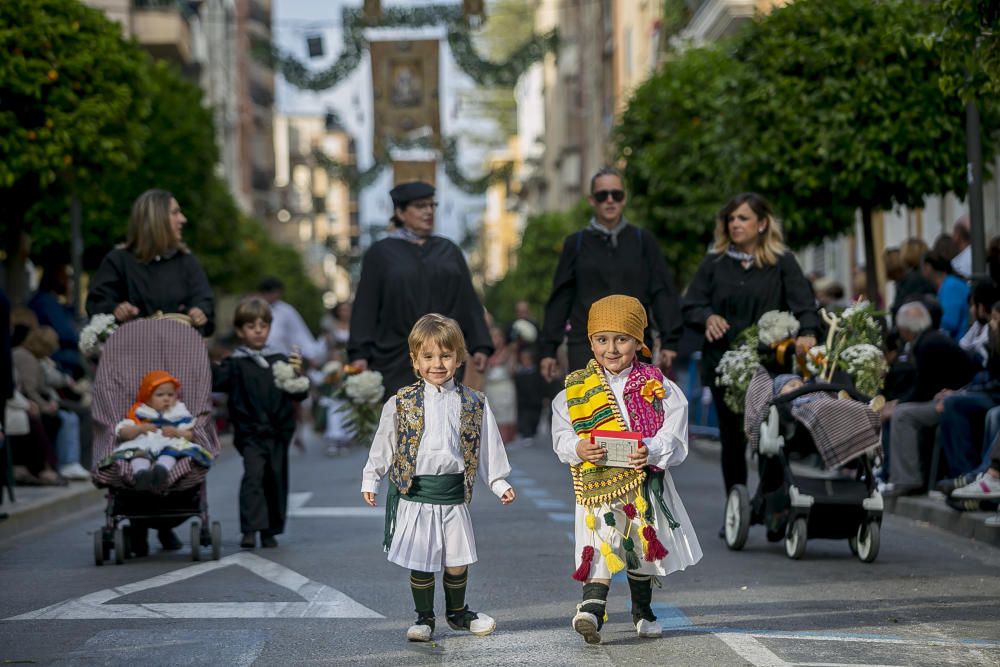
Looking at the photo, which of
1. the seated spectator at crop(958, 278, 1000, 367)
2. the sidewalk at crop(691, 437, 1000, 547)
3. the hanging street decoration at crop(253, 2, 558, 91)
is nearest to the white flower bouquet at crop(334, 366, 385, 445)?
the sidewalk at crop(691, 437, 1000, 547)

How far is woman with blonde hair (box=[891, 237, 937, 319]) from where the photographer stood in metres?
16.2

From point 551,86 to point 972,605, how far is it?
7579 centimetres

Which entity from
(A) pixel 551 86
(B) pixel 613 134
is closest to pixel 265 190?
(A) pixel 551 86

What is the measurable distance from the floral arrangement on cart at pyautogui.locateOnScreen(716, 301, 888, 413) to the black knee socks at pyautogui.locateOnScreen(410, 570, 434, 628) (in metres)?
3.75

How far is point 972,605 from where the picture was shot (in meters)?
8.76

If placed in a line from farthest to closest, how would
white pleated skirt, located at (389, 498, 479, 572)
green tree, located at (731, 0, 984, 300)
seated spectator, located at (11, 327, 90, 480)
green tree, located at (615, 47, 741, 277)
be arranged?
green tree, located at (615, 47, 741, 277), green tree, located at (731, 0, 984, 300), seated spectator, located at (11, 327, 90, 480), white pleated skirt, located at (389, 498, 479, 572)

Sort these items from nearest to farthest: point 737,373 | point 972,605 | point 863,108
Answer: point 972,605 < point 737,373 < point 863,108

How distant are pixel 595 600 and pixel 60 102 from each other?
1385cm

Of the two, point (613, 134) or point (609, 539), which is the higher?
point (613, 134)

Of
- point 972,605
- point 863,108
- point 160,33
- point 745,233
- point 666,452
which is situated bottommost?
point 972,605

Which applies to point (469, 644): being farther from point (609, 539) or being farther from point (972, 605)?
point (972, 605)

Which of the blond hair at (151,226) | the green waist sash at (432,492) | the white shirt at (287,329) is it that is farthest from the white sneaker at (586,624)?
the white shirt at (287,329)

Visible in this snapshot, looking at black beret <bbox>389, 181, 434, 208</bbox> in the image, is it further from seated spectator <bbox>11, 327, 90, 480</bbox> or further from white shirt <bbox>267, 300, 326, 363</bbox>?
white shirt <bbox>267, 300, 326, 363</bbox>

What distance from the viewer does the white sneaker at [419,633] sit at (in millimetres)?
7594
